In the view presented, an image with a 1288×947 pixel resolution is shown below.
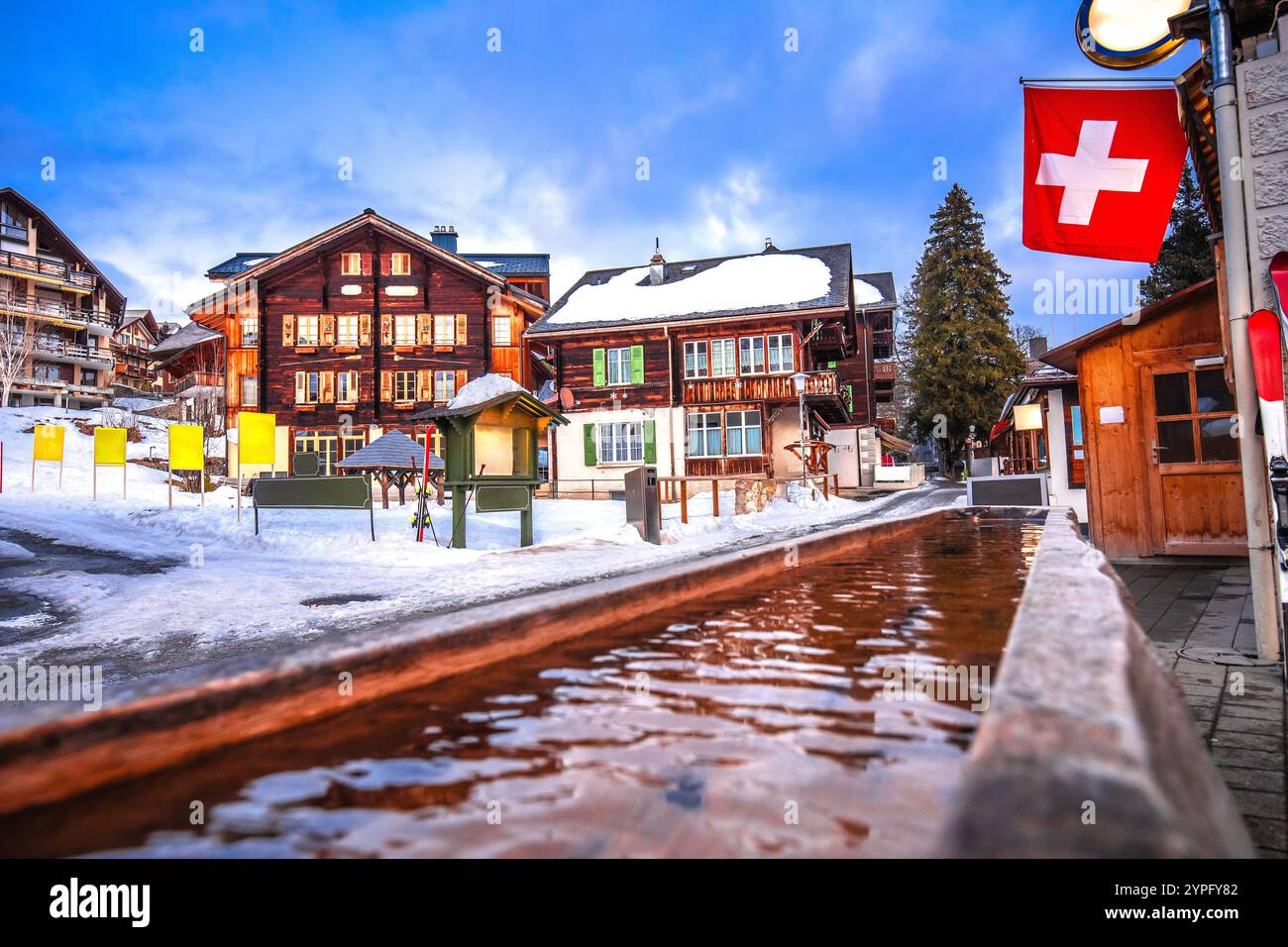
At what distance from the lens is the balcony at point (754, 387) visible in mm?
23891

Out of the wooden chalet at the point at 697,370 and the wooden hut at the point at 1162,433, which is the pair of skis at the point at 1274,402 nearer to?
the wooden hut at the point at 1162,433

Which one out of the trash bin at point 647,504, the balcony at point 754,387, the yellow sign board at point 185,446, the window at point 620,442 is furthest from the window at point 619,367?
the yellow sign board at point 185,446

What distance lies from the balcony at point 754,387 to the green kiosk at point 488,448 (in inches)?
515

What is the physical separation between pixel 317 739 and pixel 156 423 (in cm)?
4371

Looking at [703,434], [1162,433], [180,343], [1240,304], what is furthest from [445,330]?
[1240,304]

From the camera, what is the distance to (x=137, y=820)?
41.9 inches

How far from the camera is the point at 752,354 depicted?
2466 centimetres

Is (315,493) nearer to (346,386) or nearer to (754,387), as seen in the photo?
(754,387)

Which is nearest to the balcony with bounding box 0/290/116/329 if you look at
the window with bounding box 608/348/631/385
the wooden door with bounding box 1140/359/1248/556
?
the window with bounding box 608/348/631/385

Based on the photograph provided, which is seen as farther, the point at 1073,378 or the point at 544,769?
the point at 1073,378

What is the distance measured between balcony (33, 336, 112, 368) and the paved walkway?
51.3 m

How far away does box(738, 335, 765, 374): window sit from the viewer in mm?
24484
